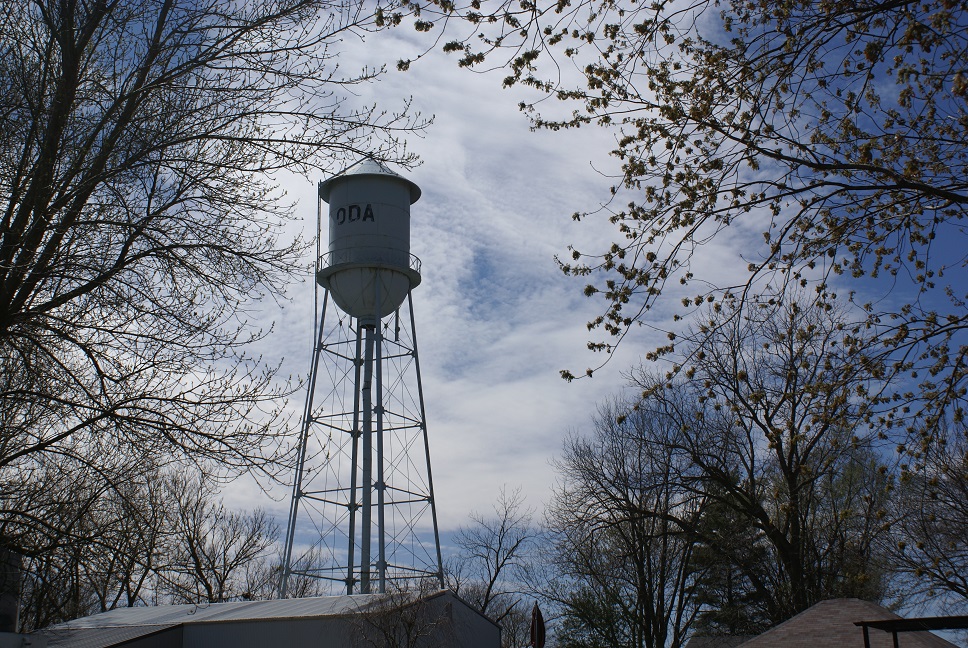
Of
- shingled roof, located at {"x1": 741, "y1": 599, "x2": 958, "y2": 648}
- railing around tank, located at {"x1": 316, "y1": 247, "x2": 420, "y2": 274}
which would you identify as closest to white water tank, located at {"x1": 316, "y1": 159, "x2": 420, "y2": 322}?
railing around tank, located at {"x1": 316, "y1": 247, "x2": 420, "y2": 274}

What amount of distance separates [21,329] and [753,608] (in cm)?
2908

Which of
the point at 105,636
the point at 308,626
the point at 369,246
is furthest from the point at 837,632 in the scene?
the point at 105,636

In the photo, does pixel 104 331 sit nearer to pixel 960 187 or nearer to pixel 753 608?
pixel 960 187

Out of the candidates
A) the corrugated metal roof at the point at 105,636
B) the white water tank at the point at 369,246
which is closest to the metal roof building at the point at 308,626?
the corrugated metal roof at the point at 105,636

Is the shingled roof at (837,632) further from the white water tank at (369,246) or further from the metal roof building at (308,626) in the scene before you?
the white water tank at (369,246)

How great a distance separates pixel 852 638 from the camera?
15.8 metres

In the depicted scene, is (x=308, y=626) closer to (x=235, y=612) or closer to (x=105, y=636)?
(x=235, y=612)

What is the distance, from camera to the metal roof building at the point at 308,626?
20.4m

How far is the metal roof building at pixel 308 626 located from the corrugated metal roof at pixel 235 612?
0.07 feet

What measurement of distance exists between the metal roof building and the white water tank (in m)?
7.05

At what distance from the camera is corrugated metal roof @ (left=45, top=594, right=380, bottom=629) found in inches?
832

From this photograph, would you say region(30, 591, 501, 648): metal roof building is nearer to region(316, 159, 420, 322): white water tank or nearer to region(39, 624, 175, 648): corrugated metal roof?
region(39, 624, 175, 648): corrugated metal roof

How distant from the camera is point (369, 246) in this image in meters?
23.8

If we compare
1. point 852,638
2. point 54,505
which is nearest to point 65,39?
point 54,505
